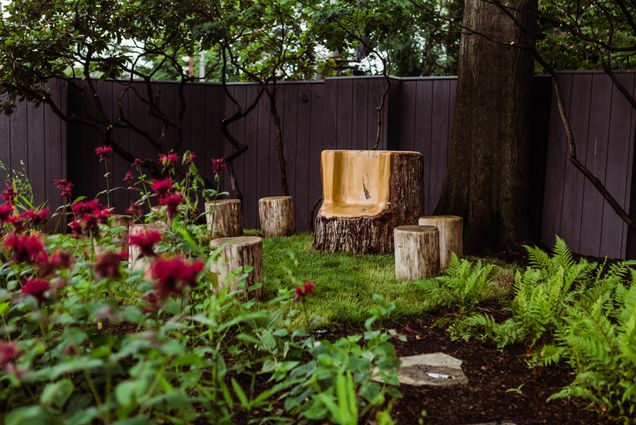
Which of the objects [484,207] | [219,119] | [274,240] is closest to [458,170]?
[484,207]

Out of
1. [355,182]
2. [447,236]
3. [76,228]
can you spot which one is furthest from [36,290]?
[355,182]

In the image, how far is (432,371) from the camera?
307 centimetres

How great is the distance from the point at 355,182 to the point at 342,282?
1741 mm

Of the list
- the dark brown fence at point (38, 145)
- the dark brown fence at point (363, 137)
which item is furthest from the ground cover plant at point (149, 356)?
the dark brown fence at point (38, 145)

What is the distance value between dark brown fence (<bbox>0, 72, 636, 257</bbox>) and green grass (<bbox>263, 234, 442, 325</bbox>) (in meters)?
1.98

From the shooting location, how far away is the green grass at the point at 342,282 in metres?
3.93

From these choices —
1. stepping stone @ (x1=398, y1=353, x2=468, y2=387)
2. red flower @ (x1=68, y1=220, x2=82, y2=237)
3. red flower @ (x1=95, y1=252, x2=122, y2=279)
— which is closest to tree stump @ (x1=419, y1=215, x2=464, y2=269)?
stepping stone @ (x1=398, y1=353, x2=468, y2=387)

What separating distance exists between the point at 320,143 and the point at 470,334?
4.71m

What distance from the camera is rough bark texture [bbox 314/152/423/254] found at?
580 centimetres

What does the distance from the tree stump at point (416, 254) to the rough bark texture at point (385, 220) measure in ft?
3.10

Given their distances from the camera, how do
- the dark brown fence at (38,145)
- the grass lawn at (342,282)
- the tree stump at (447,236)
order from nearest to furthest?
the grass lawn at (342,282) → the tree stump at (447,236) → the dark brown fence at (38,145)

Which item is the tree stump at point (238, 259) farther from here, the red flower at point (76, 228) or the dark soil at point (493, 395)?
the red flower at point (76, 228)

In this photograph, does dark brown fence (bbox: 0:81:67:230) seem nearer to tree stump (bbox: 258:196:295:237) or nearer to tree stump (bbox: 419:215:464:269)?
tree stump (bbox: 258:196:295:237)

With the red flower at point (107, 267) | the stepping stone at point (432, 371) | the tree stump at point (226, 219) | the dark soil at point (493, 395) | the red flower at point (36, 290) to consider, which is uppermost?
the red flower at point (107, 267)
